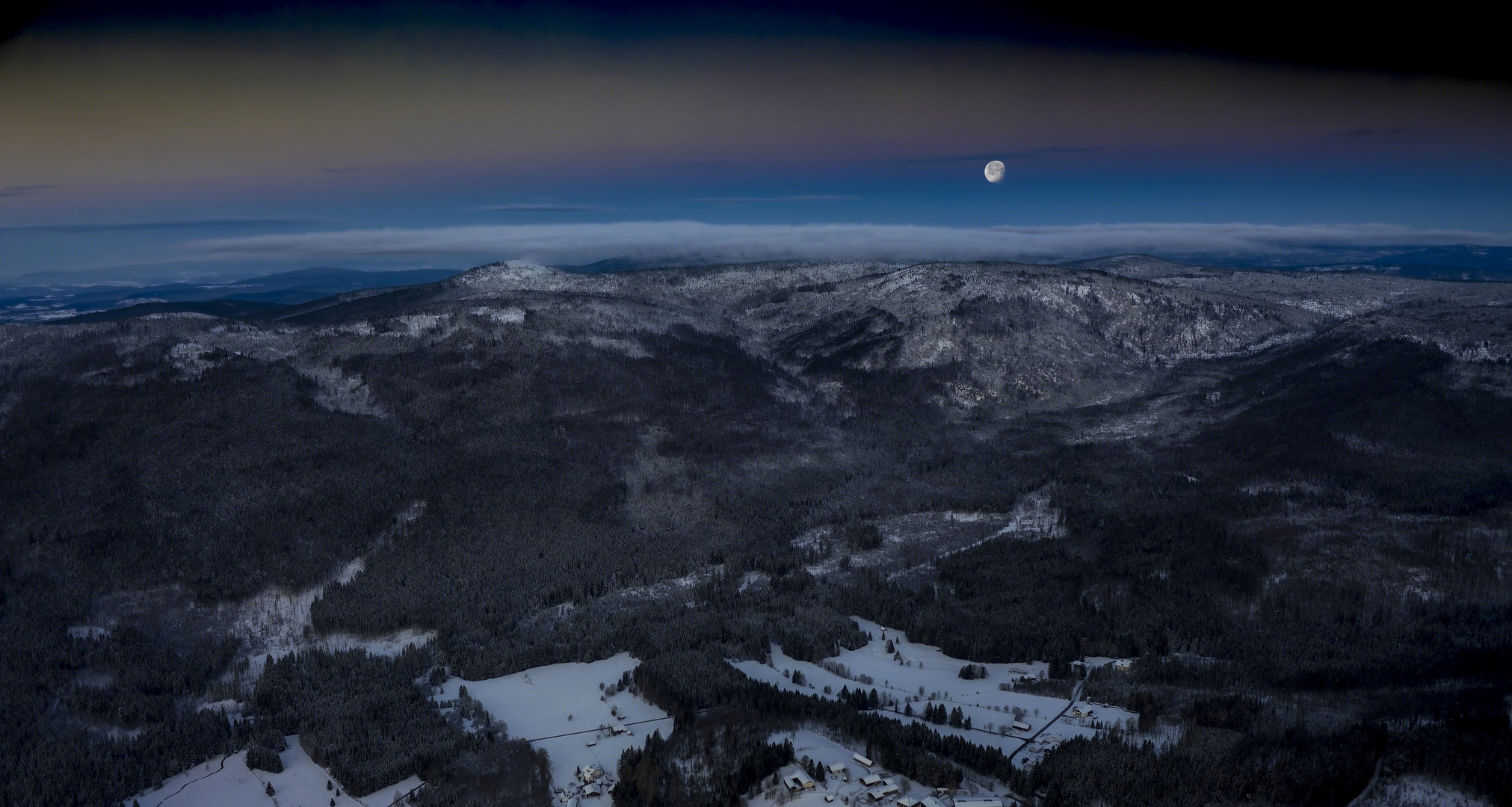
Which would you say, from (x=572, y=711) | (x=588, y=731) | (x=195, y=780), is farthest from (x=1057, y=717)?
(x=195, y=780)

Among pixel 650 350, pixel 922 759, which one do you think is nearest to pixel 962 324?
pixel 650 350

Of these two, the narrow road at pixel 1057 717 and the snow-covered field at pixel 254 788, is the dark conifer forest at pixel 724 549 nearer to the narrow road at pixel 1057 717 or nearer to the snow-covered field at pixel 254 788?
the narrow road at pixel 1057 717

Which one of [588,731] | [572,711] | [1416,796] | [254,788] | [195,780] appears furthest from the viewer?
[572,711]

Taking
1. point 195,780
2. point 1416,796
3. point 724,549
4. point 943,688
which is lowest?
point 195,780

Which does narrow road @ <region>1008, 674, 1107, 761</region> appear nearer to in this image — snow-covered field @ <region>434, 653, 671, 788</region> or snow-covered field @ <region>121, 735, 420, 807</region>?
snow-covered field @ <region>434, 653, 671, 788</region>

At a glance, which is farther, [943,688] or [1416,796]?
[943,688]

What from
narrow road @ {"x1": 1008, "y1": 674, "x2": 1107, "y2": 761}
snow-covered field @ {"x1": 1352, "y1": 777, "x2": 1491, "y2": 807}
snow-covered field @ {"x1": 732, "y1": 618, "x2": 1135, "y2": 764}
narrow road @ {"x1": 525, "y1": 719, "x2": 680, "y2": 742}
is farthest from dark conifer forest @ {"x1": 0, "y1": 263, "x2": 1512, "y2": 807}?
snow-covered field @ {"x1": 732, "y1": 618, "x2": 1135, "y2": 764}

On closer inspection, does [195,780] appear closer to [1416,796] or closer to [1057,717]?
[1057,717]
